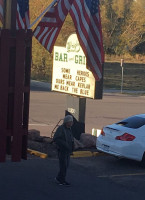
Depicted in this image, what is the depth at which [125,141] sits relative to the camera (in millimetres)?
13102

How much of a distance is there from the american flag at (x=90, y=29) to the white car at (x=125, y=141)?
3816 millimetres

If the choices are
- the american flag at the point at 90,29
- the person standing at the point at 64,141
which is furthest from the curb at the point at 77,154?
the american flag at the point at 90,29

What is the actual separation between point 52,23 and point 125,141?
4965 millimetres

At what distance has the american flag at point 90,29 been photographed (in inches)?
358

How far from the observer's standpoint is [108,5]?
63531mm

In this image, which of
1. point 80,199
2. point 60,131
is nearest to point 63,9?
point 60,131

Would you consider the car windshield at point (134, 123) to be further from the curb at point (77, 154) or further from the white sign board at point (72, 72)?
the white sign board at point (72, 72)

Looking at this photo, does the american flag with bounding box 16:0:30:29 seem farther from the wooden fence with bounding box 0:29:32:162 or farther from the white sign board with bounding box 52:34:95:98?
the white sign board with bounding box 52:34:95:98

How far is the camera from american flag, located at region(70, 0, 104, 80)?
9094 millimetres

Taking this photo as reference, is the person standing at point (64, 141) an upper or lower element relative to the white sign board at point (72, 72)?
lower

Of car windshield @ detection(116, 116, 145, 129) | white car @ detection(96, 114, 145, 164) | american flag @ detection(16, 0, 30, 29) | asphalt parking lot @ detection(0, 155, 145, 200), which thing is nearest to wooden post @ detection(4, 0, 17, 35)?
american flag @ detection(16, 0, 30, 29)

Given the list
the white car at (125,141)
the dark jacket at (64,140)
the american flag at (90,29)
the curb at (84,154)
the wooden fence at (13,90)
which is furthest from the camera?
the curb at (84,154)

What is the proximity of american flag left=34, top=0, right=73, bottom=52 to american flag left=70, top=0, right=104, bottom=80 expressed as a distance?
418 mm

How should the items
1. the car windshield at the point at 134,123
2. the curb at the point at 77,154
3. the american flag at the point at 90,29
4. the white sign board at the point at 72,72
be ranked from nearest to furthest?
1. the american flag at the point at 90,29
2. the car windshield at the point at 134,123
3. the curb at the point at 77,154
4. the white sign board at the point at 72,72
